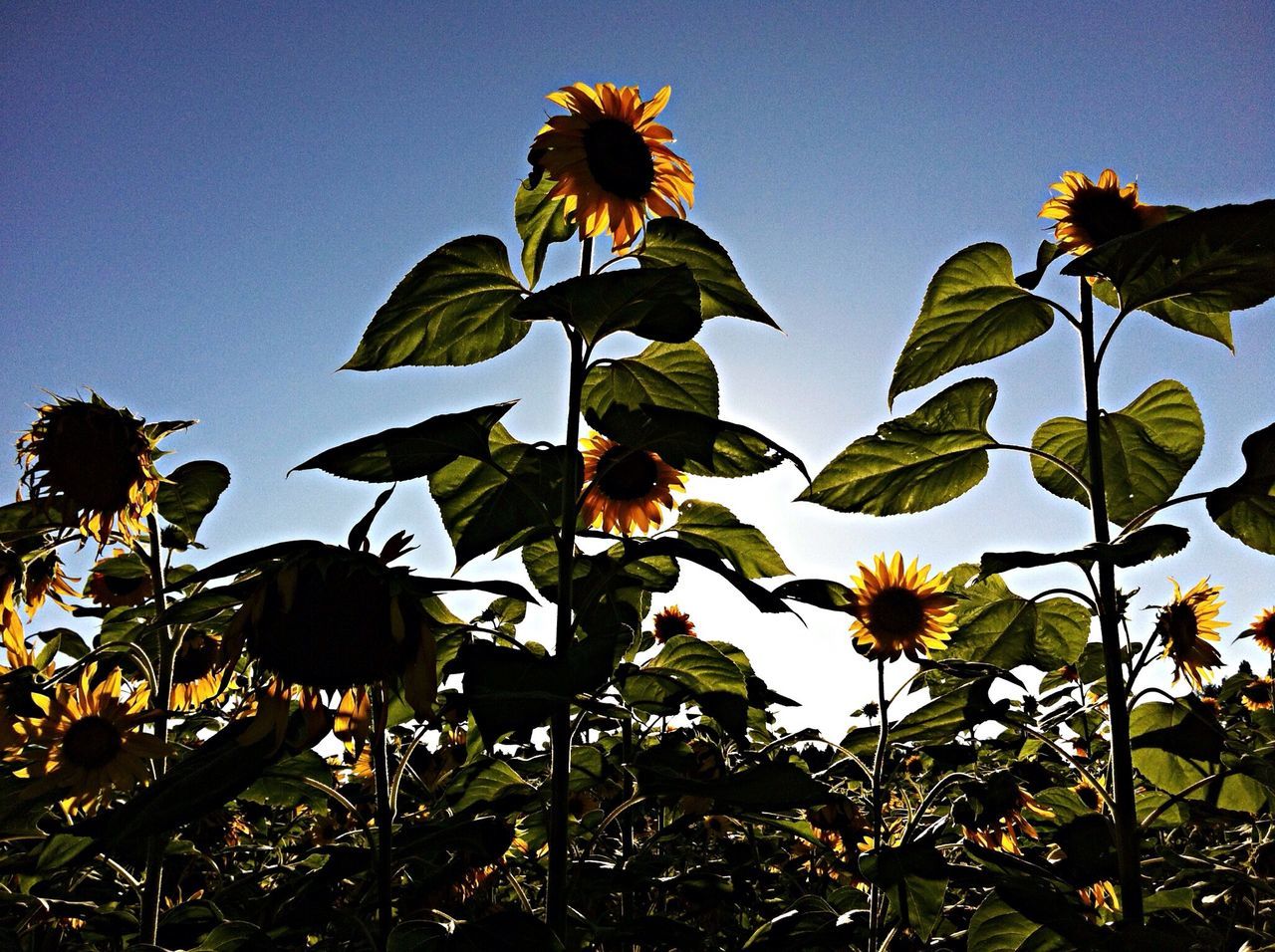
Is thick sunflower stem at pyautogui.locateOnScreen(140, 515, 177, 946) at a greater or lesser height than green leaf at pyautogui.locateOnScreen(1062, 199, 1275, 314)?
lesser

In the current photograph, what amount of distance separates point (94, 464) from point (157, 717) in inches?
28.0

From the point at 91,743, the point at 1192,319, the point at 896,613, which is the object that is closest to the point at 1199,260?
the point at 1192,319

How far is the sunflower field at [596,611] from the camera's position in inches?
47.1

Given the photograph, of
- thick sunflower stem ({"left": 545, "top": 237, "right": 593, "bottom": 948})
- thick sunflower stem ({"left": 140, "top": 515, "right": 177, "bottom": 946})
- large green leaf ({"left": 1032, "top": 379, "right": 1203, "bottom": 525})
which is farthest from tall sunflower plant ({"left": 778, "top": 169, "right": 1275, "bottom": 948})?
thick sunflower stem ({"left": 140, "top": 515, "right": 177, "bottom": 946})

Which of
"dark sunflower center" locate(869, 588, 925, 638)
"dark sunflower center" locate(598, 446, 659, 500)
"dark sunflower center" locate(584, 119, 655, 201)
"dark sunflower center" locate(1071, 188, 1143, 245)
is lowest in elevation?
"dark sunflower center" locate(869, 588, 925, 638)

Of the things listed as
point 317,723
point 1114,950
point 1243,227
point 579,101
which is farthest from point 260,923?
point 1243,227

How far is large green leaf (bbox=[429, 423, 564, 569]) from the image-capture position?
147cm

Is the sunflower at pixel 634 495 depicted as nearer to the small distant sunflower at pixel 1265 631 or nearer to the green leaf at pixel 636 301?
the green leaf at pixel 636 301

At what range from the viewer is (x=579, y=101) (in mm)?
1800

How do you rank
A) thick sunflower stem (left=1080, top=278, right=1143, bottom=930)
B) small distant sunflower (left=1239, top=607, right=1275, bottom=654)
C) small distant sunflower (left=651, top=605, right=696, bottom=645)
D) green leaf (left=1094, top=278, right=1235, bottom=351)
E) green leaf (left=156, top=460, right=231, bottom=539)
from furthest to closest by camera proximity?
small distant sunflower (left=1239, top=607, right=1275, bottom=654) → small distant sunflower (left=651, top=605, right=696, bottom=645) → green leaf (left=156, top=460, right=231, bottom=539) → green leaf (left=1094, top=278, right=1235, bottom=351) → thick sunflower stem (left=1080, top=278, right=1143, bottom=930)

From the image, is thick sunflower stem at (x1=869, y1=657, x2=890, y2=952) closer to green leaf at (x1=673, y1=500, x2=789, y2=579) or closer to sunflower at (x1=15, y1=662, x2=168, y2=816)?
green leaf at (x1=673, y1=500, x2=789, y2=579)

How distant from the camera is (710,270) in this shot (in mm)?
1554

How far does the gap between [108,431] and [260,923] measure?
119 cm

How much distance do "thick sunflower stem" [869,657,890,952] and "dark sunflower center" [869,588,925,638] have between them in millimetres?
A: 275
